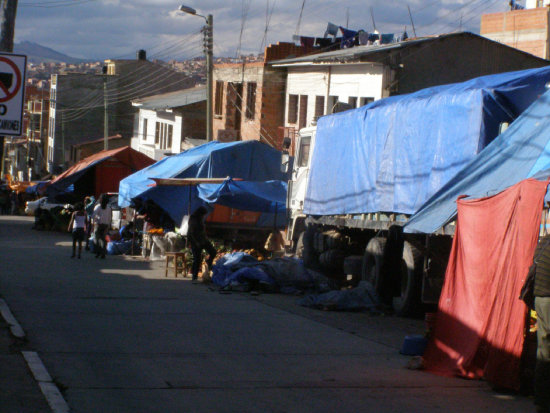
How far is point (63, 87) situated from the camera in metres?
76.4

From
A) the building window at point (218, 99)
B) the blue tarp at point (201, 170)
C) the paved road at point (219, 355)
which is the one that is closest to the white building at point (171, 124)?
the building window at point (218, 99)

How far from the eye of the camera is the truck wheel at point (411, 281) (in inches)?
547

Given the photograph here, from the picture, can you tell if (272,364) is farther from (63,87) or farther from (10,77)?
(63,87)

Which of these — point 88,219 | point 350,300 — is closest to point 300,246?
point 350,300

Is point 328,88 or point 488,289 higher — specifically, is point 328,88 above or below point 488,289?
above

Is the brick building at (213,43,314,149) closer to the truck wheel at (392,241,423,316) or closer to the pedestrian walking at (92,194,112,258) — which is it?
the pedestrian walking at (92,194,112,258)

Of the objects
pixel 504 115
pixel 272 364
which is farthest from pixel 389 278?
pixel 272 364

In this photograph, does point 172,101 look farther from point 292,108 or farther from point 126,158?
point 292,108

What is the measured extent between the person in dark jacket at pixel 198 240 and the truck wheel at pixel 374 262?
4822 millimetres

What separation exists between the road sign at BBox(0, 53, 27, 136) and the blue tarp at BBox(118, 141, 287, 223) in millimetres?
13109

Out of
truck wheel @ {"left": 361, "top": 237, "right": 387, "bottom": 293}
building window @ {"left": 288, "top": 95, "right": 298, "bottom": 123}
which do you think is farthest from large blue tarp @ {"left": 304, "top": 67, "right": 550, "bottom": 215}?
building window @ {"left": 288, "top": 95, "right": 298, "bottom": 123}

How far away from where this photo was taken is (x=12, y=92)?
37.5 feet

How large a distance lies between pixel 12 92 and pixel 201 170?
14794 mm

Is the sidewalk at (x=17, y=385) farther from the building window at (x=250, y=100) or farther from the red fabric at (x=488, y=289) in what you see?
the building window at (x=250, y=100)
